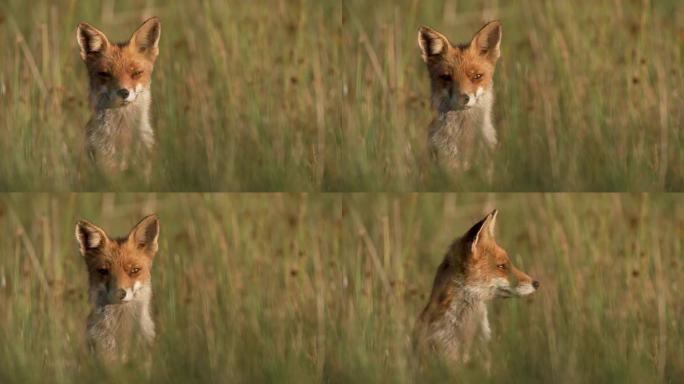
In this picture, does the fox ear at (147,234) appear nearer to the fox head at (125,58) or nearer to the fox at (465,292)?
the fox head at (125,58)

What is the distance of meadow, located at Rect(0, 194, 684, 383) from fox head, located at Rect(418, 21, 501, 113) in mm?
801

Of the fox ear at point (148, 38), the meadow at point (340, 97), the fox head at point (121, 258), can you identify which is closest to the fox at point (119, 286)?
the fox head at point (121, 258)

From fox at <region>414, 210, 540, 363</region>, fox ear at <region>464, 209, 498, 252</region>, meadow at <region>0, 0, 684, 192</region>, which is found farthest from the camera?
meadow at <region>0, 0, 684, 192</region>

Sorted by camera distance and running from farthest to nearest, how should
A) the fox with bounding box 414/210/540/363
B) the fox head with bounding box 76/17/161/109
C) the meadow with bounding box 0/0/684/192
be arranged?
the fox head with bounding box 76/17/161/109
the meadow with bounding box 0/0/684/192
the fox with bounding box 414/210/540/363

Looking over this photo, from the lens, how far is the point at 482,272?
37.1ft

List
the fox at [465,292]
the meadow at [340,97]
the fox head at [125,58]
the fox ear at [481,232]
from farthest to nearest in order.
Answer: the fox head at [125,58] → the meadow at [340,97] → the fox at [465,292] → the fox ear at [481,232]

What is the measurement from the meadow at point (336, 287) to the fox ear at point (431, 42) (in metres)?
1.09

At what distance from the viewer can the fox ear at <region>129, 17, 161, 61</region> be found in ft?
38.0

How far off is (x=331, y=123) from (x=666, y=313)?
282 centimetres

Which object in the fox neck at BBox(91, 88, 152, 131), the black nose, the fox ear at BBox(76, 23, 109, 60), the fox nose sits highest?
the fox ear at BBox(76, 23, 109, 60)

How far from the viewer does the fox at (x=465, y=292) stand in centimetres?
1127

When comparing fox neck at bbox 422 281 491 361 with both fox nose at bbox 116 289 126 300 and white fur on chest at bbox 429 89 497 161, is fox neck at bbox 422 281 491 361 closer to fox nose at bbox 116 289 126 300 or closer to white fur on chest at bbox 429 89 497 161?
white fur on chest at bbox 429 89 497 161

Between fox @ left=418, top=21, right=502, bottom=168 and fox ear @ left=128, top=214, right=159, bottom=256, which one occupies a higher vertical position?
fox @ left=418, top=21, right=502, bottom=168

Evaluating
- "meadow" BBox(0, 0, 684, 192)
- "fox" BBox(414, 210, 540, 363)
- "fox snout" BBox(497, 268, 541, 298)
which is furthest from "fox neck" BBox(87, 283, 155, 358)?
"fox snout" BBox(497, 268, 541, 298)
